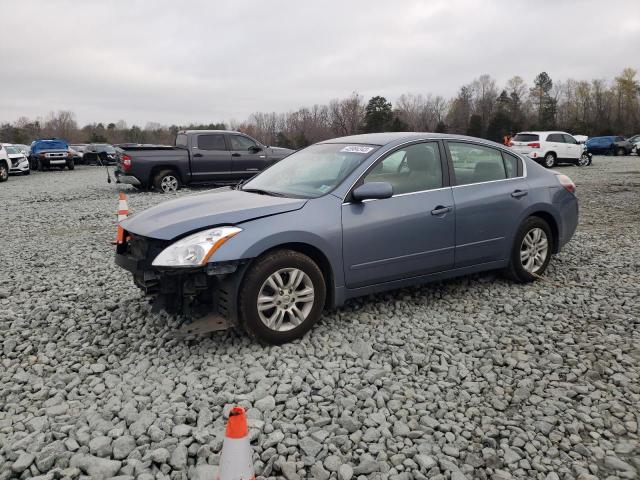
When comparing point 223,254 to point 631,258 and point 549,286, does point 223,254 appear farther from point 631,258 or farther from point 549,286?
point 631,258

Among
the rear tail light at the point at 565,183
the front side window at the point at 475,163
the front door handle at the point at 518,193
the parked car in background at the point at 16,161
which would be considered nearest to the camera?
the front side window at the point at 475,163

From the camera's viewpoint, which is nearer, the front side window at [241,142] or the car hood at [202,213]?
the car hood at [202,213]

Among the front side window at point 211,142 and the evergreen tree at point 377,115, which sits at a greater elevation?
the evergreen tree at point 377,115

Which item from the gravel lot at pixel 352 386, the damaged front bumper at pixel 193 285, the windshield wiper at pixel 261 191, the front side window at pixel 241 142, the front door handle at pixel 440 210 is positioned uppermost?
the front side window at pixel 241 142

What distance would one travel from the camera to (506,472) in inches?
107

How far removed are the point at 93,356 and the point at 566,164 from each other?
26869 mm

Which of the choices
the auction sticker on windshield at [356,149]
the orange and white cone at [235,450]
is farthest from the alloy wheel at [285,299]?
the orange and white cone at [235,450]

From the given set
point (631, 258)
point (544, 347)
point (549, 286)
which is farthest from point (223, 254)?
point (631, 258)

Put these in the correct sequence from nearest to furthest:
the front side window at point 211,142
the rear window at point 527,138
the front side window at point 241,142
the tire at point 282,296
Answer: the tire at point 282,296, the front side window at point 211,142, the front side window at point 241,142, the rear window at point 527,138

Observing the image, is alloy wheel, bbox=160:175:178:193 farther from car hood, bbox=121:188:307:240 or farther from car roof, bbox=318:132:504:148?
car hood, bbox=121:188:307:240

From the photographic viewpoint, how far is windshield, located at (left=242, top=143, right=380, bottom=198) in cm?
468

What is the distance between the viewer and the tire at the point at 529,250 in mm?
5539

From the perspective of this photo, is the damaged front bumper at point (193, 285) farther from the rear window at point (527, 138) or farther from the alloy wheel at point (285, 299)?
the rear window at point (527, 138)

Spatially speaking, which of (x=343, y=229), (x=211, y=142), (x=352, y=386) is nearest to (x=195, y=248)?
(x=343, y=229)
